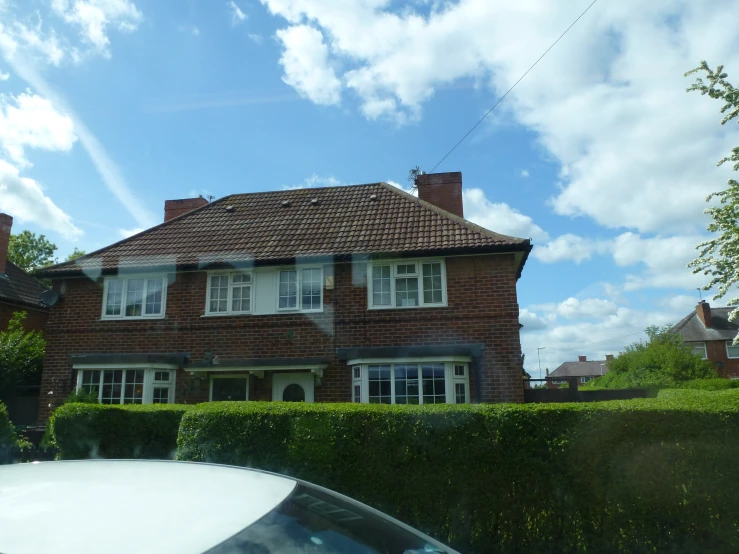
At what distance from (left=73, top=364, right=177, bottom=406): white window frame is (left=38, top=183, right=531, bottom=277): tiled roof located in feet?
9.45

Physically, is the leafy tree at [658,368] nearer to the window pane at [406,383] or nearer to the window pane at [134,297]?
the window pane at [406,383]

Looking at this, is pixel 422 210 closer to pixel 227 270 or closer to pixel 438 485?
pixel 227 270

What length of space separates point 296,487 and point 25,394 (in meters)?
20.7

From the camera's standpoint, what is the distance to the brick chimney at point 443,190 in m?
18.2

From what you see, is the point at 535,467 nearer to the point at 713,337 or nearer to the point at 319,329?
the point at 319,329

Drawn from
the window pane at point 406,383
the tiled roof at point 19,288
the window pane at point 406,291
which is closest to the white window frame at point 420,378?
the window pane at point 406,383

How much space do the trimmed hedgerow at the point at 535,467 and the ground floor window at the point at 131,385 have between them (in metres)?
9.26

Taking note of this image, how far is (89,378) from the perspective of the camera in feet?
52.4

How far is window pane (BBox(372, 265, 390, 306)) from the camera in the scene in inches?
595

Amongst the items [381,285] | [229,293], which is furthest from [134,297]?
[381,285]

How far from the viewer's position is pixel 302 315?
15.3m

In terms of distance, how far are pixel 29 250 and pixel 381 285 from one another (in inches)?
1557

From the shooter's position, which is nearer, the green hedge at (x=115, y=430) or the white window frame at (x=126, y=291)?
the green hedge at (x=115, y=430)

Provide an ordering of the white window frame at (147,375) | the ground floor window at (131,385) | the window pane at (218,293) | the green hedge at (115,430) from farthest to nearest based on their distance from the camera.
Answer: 1. the window pane at (218,293)
2. the ground floor window at (131,385)
3. the white window frame at (147,375)
4. the green hedge at (115,430)
